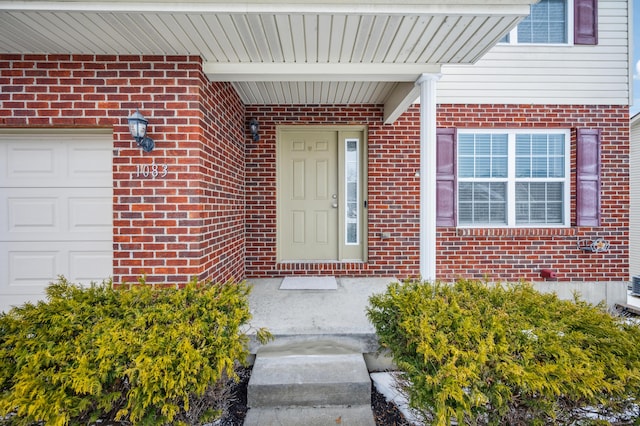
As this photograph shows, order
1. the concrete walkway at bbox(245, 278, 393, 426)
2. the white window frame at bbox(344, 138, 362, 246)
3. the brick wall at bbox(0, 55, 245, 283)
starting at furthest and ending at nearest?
the white window frame at bbox(344, 138, 362, 246) → the brick wall at bbox(0, 55, 245, 283) → the concrete walkway at bbox(245, 278, 393, 426)

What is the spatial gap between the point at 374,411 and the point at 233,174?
310 centimetres

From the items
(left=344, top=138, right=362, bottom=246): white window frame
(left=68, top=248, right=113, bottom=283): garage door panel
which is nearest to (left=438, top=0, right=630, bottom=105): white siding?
(left=344, top=138, right=362, bottom=246): white window frame

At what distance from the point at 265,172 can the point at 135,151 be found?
1918 mm

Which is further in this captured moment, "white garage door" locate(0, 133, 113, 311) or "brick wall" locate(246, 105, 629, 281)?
"brick wall" locate(246, 105, 629, 281)

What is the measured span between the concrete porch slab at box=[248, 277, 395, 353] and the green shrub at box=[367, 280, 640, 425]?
0.73 meters

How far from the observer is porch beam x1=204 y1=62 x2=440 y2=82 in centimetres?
313

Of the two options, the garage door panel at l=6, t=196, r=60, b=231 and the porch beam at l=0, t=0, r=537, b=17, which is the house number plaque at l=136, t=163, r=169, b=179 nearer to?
the garage door panel at l=6, t=196, r=60, b=231

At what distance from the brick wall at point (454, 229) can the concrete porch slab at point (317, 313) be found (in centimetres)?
57

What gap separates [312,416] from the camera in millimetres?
2262

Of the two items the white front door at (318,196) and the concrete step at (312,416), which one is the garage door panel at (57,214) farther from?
the concrete step at (312,416)

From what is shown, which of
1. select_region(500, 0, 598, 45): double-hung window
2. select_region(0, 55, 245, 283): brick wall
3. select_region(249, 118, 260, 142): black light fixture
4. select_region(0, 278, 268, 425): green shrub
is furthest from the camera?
select_region(500, 0, 598, 45): double-hung window

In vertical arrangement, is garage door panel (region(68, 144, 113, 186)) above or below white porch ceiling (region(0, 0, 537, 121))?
below

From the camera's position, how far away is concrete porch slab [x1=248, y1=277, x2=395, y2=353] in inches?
111

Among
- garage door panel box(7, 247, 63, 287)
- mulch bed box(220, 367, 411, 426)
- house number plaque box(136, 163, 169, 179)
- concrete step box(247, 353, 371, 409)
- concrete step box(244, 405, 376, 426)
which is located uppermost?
house number plaque box(136, 163, 169, 179)
